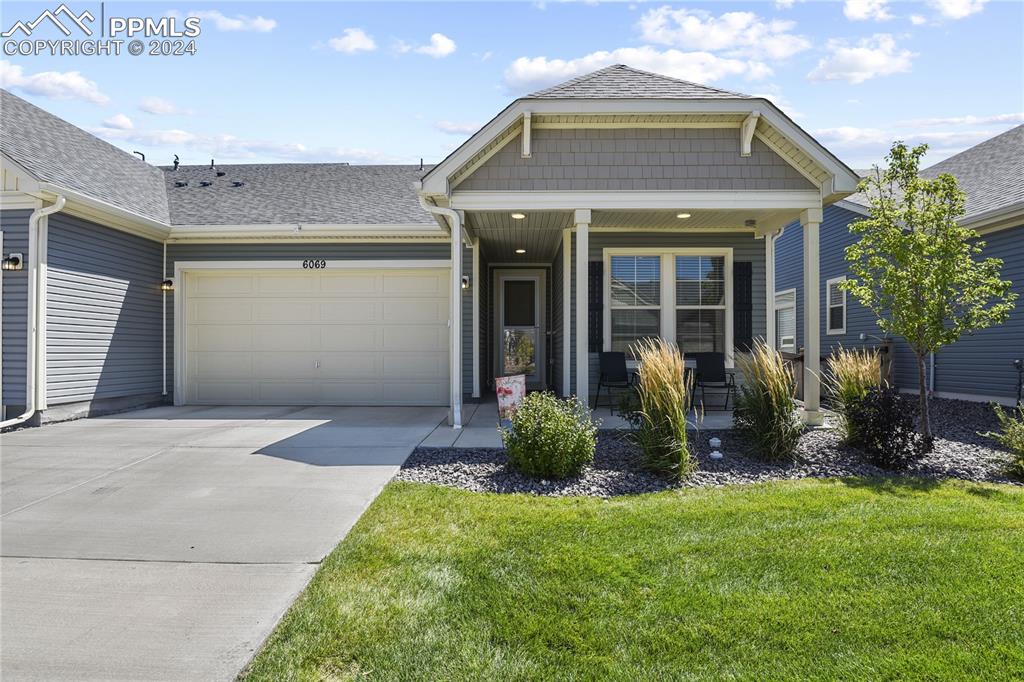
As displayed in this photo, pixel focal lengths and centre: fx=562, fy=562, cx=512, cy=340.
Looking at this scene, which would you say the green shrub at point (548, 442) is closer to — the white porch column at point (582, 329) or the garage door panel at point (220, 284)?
the white porch column at point (582, 329)

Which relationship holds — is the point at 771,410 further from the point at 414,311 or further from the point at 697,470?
the point at 414,311

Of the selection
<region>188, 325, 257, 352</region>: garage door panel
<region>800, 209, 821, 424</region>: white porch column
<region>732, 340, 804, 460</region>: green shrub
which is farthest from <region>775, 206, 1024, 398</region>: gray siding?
<region>188, 325, 257, 352</region>: garage door panel

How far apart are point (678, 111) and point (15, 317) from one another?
27.5ft

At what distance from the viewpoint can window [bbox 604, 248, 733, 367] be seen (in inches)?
336

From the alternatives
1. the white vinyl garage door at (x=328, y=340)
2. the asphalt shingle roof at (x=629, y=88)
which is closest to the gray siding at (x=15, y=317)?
the white vinyl garage door at (x=328, y=340)

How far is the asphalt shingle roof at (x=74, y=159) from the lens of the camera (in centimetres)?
724

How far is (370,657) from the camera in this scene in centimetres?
219

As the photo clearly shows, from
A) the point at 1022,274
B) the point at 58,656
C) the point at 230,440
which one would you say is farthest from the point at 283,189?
the point at 1022,274

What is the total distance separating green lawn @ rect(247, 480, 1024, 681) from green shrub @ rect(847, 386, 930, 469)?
1082mm

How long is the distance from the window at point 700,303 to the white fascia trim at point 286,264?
3.84 metres

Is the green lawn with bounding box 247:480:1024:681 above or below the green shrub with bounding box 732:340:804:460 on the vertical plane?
below

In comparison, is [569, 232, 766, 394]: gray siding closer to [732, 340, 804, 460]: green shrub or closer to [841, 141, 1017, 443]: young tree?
[841, 141, 1017, 443]: young tree

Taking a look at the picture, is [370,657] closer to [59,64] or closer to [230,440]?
[230,440]

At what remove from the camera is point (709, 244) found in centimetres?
852
